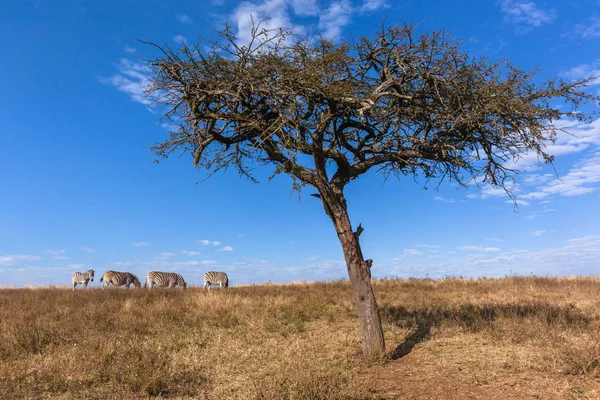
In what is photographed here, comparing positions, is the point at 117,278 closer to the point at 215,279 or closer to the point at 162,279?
the point at 162,279

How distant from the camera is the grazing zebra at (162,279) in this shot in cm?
3119

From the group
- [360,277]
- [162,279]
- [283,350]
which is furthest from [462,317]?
[162,279]

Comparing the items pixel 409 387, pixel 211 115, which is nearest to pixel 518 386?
pixel 409 387

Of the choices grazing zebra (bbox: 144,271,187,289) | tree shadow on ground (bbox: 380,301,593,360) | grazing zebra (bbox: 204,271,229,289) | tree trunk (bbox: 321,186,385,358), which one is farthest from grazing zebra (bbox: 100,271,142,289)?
→ tree trunk (bbox: 321,186,385,358)

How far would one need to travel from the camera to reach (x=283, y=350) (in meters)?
10.4

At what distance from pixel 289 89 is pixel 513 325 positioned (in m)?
9.72

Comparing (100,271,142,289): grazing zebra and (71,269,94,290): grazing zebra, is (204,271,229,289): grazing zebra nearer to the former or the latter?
(100,271,142,289): grazing zebra

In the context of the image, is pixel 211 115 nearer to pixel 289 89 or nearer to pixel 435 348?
pixel 289 89

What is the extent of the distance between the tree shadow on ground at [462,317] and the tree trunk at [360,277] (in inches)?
34.0

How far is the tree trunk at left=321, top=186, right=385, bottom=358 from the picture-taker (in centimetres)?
945

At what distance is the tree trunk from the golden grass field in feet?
1.53

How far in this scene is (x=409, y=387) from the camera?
7.48m

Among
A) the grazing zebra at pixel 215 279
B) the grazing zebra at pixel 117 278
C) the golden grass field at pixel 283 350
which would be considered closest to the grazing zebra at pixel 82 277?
the grazing zebra at pixel 117 278

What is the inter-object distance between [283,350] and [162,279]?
23.7m
